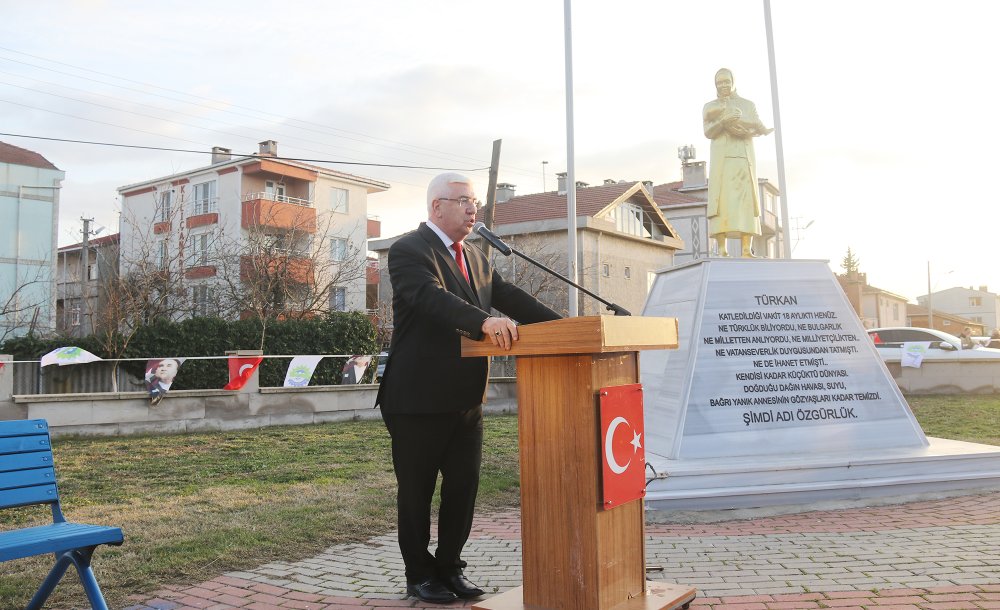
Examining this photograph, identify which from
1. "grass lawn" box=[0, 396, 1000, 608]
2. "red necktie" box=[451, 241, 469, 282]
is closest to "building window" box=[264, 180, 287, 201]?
"grass lawn" box=[0, 396, 1000, 608]

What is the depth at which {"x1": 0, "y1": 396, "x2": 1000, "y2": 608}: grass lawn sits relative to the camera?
461 centimetres

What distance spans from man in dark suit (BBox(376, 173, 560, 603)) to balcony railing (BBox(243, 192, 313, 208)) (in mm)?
32007

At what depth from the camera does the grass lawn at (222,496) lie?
461 centimetres

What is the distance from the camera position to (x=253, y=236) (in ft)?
77.2

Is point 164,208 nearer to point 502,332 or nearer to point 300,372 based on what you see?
point 300,372

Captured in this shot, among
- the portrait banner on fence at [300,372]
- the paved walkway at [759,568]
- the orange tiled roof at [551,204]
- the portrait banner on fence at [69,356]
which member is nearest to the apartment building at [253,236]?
the portrait banner on fence at [69,356]

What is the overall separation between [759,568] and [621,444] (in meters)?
2.08

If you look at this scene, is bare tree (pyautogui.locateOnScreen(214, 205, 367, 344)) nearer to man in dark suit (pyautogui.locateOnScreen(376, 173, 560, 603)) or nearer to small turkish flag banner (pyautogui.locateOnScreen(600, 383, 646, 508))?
man in dark suit (pyautogui.locateOnScreen(376, 173, 560, 603))

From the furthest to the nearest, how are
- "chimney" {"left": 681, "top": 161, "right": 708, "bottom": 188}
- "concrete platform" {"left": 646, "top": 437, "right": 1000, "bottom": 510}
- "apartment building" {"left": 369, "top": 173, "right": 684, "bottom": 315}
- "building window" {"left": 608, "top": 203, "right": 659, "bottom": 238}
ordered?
"chimney" {"left": 681, "top": 161, "right": 708, "bottom": 188} → "building window" {"left": 608, "top": 203, "right": 659, "bottom": 238} → "apartment building" {"left": 369, "top": 173, "right": 684, "bottom": 315} → "concrete platform" {"left": 646, "top": 437, "right": 1000, "bottom": 510}

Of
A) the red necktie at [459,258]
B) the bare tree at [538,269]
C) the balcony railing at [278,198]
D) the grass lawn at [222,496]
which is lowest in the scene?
the grass lawn at [222,496]

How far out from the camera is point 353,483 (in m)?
7.61

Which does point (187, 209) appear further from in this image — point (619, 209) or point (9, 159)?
point (619, 209)

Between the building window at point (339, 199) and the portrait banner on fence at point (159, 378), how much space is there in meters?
27.3

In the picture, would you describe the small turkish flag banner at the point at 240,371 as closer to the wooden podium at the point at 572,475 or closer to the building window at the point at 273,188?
the wooden podium at the point at 572,475
